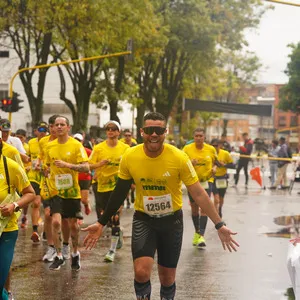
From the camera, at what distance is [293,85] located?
8900 centimetres

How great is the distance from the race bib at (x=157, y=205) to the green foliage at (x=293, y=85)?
81.3 m

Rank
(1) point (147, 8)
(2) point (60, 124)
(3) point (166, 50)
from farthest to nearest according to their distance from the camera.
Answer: (3) point (166, 50)
(1) point (147, 8)
(2) point (60, 124)

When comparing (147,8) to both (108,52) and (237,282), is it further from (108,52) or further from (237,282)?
(237,282)

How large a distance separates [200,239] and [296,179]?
18.5m

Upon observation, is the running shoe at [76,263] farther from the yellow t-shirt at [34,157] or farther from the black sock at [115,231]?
the yellow t-shirt at [34,157]

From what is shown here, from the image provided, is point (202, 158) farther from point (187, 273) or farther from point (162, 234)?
point (162, 234)

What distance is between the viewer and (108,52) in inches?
1291

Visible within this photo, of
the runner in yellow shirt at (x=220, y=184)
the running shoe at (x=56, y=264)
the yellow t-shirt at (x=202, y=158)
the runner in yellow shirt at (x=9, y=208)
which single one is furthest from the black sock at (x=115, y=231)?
the runner in yellow shirt at (x=9, y=208)

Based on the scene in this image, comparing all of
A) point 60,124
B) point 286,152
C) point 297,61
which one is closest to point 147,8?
point 286,152

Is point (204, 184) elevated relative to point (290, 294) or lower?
elevated

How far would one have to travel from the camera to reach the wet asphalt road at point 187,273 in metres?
8.66

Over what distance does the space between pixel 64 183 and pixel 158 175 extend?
146 inches

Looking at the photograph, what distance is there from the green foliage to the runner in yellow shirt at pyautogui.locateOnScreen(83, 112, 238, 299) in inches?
3201

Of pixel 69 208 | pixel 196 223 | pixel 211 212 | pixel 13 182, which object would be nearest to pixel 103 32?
pixel 196 223
